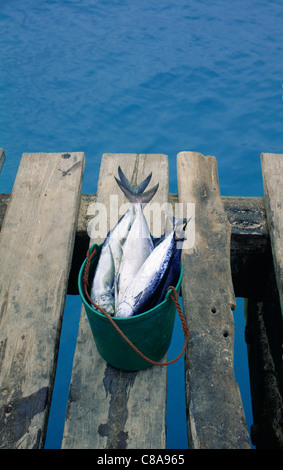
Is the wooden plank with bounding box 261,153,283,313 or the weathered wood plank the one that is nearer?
the wooden plank with bounding box 261,153,283,313

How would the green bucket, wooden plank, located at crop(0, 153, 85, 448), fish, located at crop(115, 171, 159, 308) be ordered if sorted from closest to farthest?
the green bucket → wooden plank, located at crop(0, 153, 85, 448) → fish, located at crop(115, 171, 159, 308)

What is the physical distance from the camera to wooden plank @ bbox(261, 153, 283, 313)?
2084 millimetres

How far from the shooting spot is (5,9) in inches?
324

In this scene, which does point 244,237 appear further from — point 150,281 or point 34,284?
point 34,284

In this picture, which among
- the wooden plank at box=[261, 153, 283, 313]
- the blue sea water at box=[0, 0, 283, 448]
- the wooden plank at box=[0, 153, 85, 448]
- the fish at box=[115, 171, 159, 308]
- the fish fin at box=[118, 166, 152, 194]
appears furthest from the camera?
the blue sea water at box=[0, 0, 283, 448]

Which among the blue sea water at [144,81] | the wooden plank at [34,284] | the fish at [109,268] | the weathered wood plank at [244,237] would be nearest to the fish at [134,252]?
the fish at [109,268]

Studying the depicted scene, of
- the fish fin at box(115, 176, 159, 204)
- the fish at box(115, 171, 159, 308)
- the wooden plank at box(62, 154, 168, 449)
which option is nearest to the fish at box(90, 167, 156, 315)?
the fish at box(115, 171, 159, 308)

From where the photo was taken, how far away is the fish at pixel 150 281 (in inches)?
59.6

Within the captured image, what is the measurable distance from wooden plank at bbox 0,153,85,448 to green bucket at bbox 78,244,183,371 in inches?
12.0

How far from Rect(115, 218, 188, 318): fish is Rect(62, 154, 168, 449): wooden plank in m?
0.34

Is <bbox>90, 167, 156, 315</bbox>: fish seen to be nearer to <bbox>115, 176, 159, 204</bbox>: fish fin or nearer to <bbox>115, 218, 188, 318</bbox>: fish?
<bbox>115, 218, 188, 318</bbox>: fish

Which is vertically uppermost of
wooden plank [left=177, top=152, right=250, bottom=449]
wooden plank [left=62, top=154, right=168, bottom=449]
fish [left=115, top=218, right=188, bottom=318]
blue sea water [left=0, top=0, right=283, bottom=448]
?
fish [left=115, top=218, right=188, bottom=318]

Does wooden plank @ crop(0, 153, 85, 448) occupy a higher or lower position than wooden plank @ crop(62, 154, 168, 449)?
higher

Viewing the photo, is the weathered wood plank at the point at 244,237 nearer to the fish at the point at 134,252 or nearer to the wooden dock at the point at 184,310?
the wooden dock at the point at 184,310
